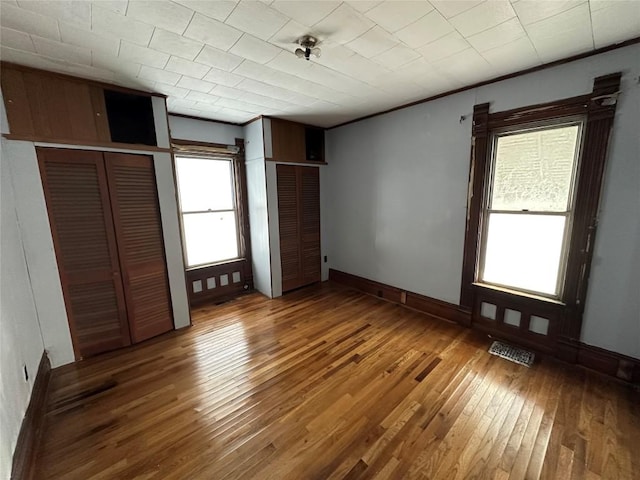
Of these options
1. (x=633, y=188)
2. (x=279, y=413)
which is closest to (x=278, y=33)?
(x=279, y=413)

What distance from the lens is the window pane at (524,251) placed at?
2424 mm

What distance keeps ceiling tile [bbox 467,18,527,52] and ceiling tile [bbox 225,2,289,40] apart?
1396 millimetres

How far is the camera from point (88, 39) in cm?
175

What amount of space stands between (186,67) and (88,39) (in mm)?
623

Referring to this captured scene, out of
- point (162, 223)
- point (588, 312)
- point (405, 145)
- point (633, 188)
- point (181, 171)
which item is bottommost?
point (588, 312)

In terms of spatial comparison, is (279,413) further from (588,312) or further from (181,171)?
(181,171)

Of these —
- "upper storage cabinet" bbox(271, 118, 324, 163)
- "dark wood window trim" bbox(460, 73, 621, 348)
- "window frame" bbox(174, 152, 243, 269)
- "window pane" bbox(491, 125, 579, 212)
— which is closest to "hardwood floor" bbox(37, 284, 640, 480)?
"dark wood window trim" bbox(460, 73, 621, 348)

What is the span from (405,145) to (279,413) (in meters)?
3.25

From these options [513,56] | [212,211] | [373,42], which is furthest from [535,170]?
[212,211]

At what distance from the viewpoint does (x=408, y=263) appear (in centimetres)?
351

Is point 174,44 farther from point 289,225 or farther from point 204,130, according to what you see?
point 289,225

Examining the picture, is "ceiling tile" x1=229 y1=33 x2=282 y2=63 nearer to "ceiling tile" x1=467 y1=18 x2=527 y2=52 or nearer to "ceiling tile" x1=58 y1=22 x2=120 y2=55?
"ceiling tile" x1=58 y1=22 x2=120 y2=55

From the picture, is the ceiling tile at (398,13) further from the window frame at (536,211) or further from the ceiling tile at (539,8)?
the window frame at (536,211)

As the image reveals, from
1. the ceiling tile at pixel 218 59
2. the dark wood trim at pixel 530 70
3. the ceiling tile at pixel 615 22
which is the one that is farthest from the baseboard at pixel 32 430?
the dark wood trim at pixel 530 70
